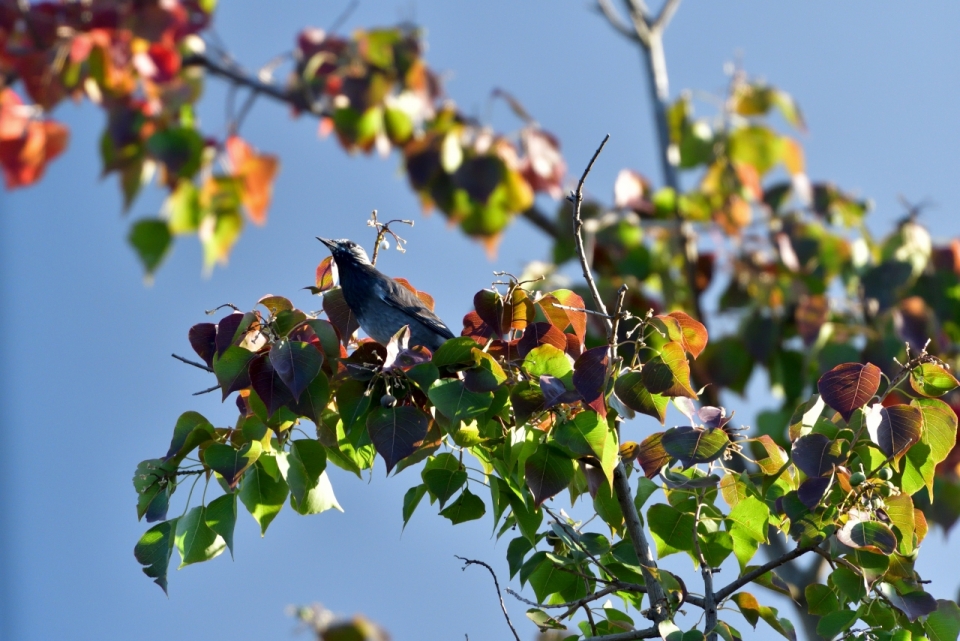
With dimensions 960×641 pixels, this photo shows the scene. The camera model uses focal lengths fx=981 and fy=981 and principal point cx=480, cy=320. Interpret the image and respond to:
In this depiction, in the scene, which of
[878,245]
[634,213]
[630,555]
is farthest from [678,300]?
[630,555]

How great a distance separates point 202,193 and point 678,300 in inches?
116

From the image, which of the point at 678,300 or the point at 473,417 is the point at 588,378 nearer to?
the point at 473,417

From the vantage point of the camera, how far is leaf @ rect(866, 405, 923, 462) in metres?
2.00

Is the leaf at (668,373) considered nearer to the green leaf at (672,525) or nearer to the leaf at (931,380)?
the green leaf at (672,525)

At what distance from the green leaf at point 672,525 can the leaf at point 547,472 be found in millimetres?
288

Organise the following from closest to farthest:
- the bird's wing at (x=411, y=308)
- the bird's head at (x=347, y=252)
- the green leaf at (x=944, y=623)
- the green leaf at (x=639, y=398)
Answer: the green leaf at (x=944, y=623) < the green leaf at (x=639, y=398) < the bird's wing at (x=411, y=308) < the bird's head at (x=347, y=252)

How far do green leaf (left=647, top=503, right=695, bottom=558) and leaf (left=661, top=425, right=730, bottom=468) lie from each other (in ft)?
0.81

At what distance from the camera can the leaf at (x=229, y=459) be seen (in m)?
2.05

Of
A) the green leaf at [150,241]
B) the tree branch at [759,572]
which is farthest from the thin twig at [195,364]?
the green leaf at [150,241]

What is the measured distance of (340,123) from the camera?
222 inches

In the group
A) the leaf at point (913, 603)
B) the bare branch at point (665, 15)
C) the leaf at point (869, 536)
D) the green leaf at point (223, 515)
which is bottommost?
the leaf at point (913, 603)

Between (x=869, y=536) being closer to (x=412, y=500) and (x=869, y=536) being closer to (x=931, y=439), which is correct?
(x=931, y=439)

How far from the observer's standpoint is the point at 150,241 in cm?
539

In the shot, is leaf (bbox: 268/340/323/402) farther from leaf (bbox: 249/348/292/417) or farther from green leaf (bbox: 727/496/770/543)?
green leaf (bbox: 727/496/770/543)
